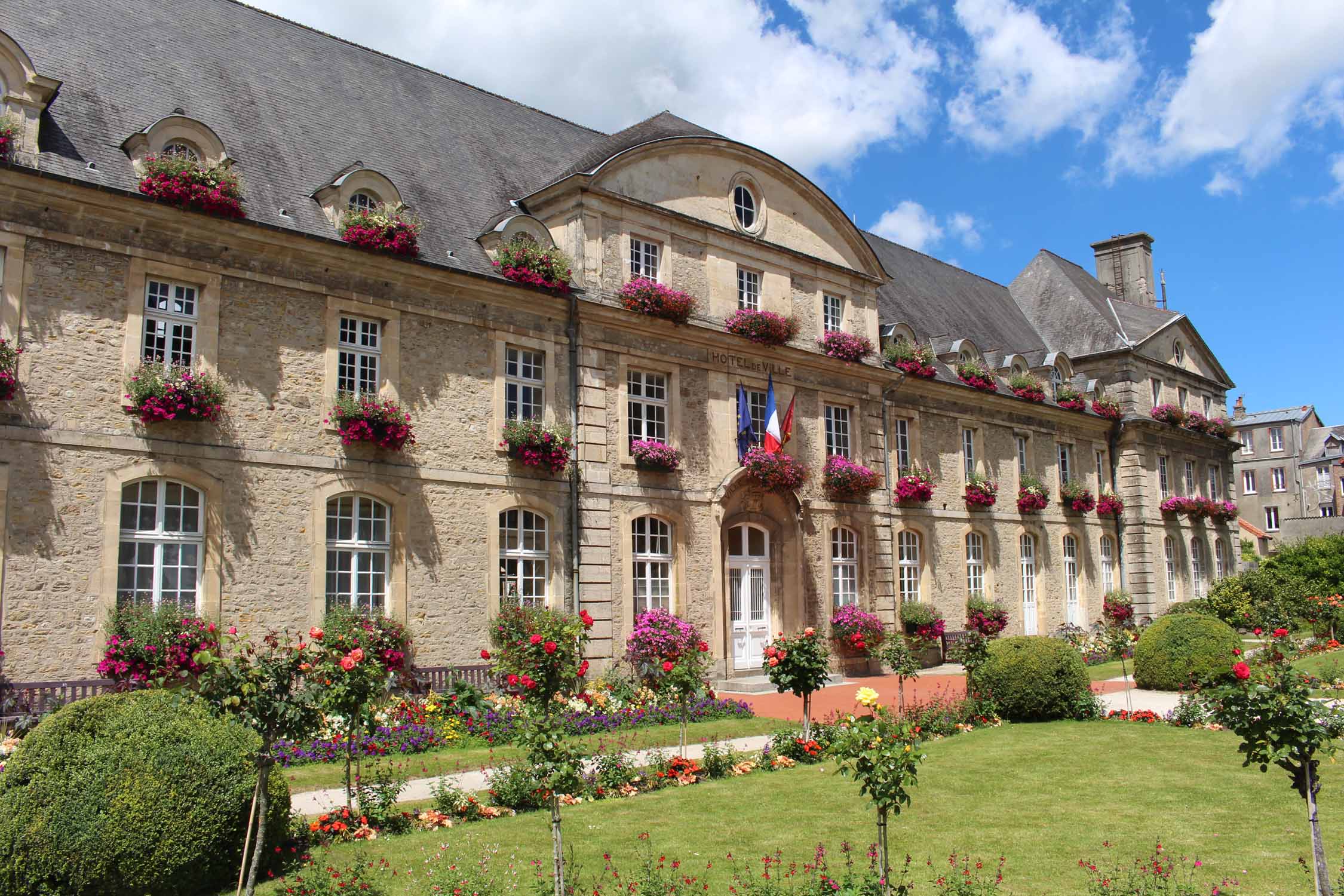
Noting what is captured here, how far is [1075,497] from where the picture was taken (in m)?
27.5

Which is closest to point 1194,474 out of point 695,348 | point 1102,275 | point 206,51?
point 1102,275

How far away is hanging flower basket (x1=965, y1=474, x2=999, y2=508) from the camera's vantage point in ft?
79.7

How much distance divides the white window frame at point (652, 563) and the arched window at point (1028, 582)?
476 inches

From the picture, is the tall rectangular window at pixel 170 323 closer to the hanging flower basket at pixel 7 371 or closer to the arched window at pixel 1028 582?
the hanging flower basket at pixel 7 371

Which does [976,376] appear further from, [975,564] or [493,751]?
[493,751]

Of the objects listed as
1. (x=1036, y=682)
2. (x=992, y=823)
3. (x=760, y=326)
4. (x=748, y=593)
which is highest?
(x=760, y=326)

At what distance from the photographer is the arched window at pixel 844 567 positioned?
20.3 meters

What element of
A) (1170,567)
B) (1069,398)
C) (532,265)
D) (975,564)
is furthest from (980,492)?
(532,265)

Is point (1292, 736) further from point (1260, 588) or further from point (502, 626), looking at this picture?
point (1260, 588)

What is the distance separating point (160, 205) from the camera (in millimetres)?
12273

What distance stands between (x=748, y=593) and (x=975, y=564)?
26.9 ft

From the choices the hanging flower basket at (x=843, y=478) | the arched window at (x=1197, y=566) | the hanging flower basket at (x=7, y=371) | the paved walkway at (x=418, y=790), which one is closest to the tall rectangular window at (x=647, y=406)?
the hanging flower basket at (x=843, y=478)

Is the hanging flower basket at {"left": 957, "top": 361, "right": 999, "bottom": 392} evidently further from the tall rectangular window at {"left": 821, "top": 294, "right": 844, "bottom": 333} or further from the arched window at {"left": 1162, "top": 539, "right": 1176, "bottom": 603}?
the arched window at {"left": 1162, "top": 539, "right": 1176, "bottom": 603}

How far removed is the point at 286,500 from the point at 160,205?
12.4ft
